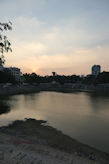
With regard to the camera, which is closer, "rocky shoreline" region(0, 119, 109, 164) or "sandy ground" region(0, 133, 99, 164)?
"sandy ground" region(0, 133, 99, 164)

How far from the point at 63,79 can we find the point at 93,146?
487 ft

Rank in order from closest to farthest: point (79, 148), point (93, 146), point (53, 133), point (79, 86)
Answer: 1. point (79, 148)
2. point (93, 146)
3. point (53, 133)
4. point (79, 86)

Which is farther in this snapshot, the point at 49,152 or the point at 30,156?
the point at 49,152

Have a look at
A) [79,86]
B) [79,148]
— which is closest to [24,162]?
[79,148]

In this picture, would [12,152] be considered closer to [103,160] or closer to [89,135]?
[103,160]

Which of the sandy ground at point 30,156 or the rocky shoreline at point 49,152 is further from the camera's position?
the rocky shoreline at point 49,152

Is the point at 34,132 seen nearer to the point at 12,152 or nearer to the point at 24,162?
the point at 12,152

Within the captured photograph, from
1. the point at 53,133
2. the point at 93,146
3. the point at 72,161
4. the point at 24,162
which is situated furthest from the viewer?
the point at 53,133

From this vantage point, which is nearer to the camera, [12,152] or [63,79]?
[12,152]

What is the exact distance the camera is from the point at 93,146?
15297 mm

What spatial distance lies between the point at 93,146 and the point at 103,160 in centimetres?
332

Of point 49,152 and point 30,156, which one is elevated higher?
point 30,156

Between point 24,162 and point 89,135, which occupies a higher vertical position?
point 24,162

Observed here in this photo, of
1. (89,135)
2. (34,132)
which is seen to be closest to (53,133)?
(34,132)
